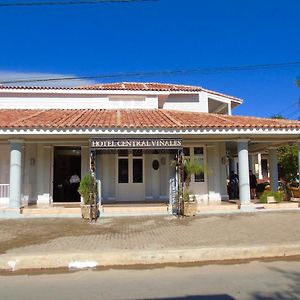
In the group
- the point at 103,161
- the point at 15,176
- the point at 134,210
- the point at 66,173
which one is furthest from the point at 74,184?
the point at 134,210

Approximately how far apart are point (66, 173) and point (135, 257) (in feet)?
31.7

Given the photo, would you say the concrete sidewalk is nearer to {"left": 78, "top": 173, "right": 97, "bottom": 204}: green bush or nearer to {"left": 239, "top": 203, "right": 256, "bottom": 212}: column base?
{"left": 239, "top": 203, "right": 256, "bottom": 212}: column base

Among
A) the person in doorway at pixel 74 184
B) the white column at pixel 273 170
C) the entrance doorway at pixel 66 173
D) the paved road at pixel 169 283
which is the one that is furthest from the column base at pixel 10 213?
the white column at pixel 273 170

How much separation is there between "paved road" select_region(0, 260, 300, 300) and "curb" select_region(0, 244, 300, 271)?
1.47ft

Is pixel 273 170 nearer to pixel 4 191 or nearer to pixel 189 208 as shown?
pixel 189 208

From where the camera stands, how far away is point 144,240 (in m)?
9.09

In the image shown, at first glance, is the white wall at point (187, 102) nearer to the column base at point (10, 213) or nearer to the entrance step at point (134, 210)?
the entrance step at point (134, 210)

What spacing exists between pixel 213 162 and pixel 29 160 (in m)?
7.65

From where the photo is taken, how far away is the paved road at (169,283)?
548 cm

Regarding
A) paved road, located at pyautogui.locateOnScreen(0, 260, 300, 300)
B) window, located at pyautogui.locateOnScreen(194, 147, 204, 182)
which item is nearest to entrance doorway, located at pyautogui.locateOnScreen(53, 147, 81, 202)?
window, located at pyautogui.locateOnScreen(194, 147, 204, 182)

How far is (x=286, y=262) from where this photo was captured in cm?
743

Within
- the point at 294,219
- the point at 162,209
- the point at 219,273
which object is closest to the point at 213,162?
the point at 162,209

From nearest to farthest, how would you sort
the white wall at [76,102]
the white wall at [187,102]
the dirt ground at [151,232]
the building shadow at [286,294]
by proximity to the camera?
1. the building shadow at [286,294]
2. the dirt ground at [151,232]
3. the white wall at [76,102]
4. the white wall at [187,102]

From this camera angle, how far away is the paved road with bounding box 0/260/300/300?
5.48m
